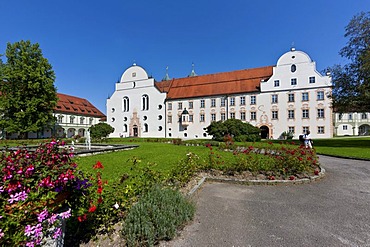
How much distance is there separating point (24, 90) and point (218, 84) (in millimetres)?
33390

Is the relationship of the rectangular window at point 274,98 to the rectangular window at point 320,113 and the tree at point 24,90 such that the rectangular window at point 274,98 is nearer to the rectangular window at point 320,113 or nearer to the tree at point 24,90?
the rectangular window at point 320,113

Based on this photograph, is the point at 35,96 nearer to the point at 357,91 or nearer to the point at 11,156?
the point at 11,156

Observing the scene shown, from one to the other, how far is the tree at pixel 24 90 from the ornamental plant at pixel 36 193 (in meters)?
32.4

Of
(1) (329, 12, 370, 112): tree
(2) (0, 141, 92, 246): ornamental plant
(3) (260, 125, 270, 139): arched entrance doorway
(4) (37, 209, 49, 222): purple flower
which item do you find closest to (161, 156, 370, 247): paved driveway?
(2) (0, 141, 92, 246): ornamental plant

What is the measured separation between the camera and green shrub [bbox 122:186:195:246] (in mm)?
2740

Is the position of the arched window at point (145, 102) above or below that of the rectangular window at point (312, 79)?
below

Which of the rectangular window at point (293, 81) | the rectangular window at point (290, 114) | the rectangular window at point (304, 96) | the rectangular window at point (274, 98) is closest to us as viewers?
the rectangular window at point (304, 96)

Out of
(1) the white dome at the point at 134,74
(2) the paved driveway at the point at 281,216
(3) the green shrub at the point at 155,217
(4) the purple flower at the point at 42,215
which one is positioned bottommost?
(2) the paved driveway at the point at 281,216

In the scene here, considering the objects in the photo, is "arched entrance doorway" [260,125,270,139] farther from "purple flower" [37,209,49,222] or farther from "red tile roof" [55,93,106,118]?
"red tile roof" [55,93,106,118]

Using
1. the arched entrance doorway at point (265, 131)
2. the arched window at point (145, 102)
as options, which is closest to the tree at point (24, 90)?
the arched window at point (145, 102)

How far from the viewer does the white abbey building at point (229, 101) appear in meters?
30.5

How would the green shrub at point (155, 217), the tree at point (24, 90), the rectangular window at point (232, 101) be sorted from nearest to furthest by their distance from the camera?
the green shrub at point (155, 217)
the tree at point (24, 90)
the rectangular window at point (232, 101)

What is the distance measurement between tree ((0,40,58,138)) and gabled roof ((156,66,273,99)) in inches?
866

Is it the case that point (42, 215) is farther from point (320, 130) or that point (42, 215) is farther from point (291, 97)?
point (320, 130)
